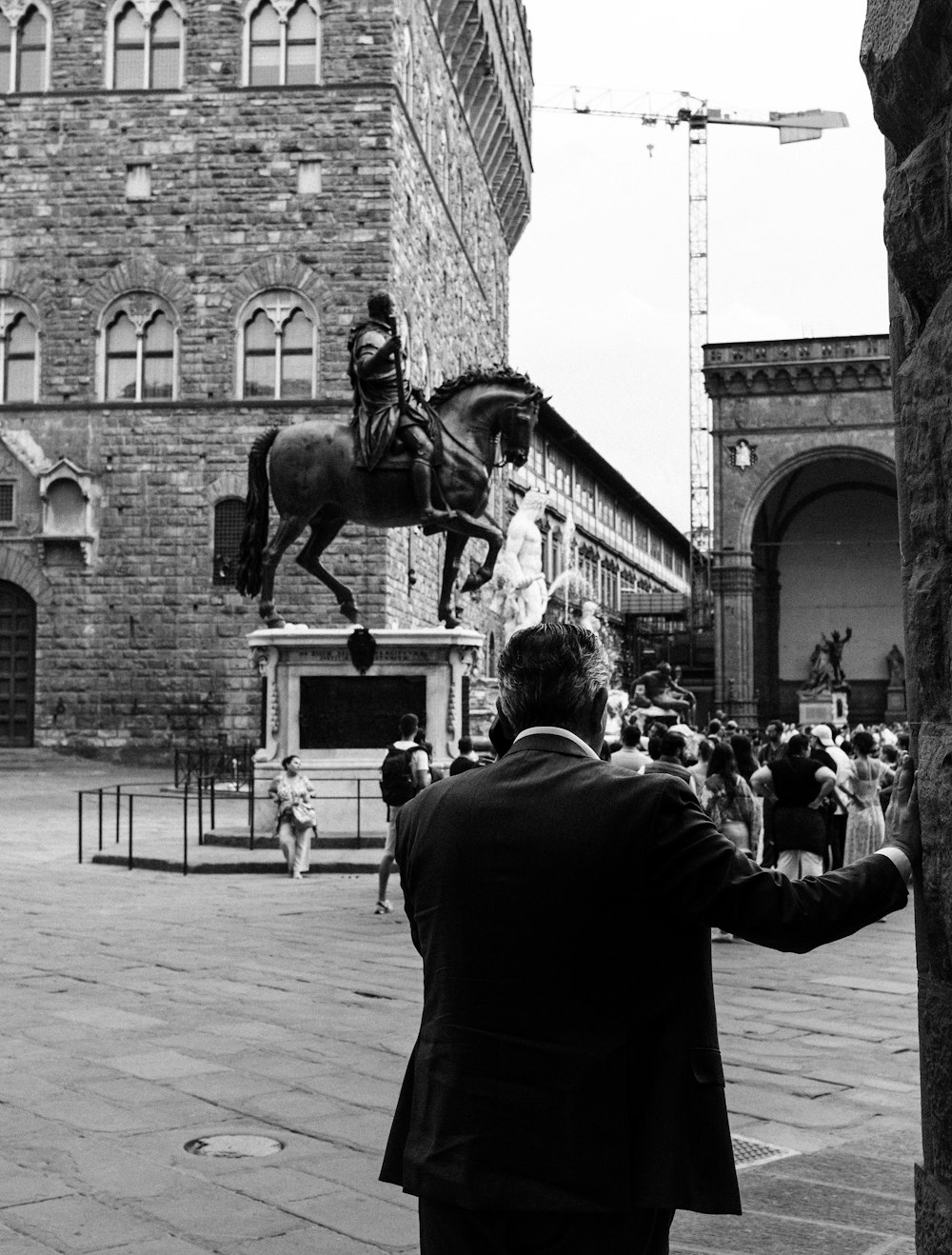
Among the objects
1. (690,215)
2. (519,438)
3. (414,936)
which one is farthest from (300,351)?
(690,215)

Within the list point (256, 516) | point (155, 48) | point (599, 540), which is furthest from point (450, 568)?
point (599, 540)

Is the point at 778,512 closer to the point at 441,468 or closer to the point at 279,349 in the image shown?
the point at 279,349

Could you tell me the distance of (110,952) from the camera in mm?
8562

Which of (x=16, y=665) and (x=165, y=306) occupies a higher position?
(x=165, y=306)

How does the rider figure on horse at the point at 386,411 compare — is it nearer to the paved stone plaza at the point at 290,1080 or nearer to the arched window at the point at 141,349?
the paved stone plaza at the point at 290,1080

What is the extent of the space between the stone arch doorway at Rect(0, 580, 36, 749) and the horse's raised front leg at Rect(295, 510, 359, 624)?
1628 centimetres

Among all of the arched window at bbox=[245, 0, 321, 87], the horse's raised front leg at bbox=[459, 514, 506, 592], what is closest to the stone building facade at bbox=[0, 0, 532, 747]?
the arched window at bbox=[245, 0, 321, 87]

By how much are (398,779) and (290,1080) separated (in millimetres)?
5058

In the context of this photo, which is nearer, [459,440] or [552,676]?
[552,676]

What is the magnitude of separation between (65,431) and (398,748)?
20.9m

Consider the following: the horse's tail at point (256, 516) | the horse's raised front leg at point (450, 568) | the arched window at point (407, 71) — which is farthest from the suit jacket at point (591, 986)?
the arched window at point (407, 71)

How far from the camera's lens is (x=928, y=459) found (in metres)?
2.34

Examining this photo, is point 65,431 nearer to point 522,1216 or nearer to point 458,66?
point 458,66

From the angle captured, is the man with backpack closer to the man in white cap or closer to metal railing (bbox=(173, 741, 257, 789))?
the man in white cap
